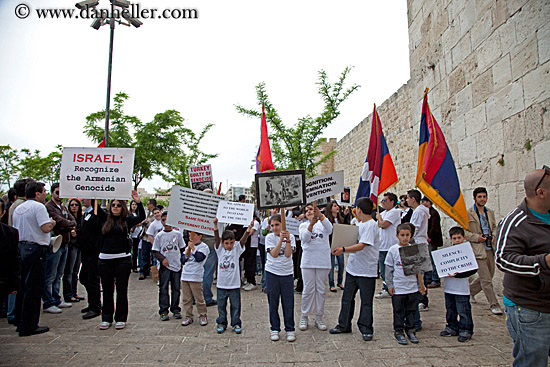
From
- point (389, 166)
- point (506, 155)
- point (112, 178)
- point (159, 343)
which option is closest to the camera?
point (159, 343)

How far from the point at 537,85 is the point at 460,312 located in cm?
320

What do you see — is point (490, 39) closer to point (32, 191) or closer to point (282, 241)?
point (282, 241)

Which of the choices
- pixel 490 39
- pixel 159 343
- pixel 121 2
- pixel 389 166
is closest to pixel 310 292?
pixel 159 343

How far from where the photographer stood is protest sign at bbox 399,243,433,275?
175 inches

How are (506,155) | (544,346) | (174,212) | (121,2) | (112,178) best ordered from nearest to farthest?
(544,346), (174,212), (112,178), (506,155), (121,2)

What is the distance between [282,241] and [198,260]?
4.68 feet

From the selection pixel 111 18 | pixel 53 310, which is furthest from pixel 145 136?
pixel 53 310

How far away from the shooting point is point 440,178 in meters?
4.86

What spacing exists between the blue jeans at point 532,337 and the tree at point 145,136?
661 inches

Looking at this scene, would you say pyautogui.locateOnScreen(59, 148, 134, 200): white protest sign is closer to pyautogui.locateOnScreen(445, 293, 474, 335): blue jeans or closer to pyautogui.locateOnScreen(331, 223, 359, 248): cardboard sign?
pyautogui.locateOnScreen(331, 223, 359, 248): cardboard sign

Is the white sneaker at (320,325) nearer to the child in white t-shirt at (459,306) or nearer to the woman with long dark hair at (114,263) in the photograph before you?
the child in white t-shirt at (459,306)

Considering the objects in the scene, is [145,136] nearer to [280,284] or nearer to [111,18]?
[111,18]

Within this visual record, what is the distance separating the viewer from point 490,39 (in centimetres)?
593

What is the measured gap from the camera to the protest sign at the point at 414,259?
4449mm
